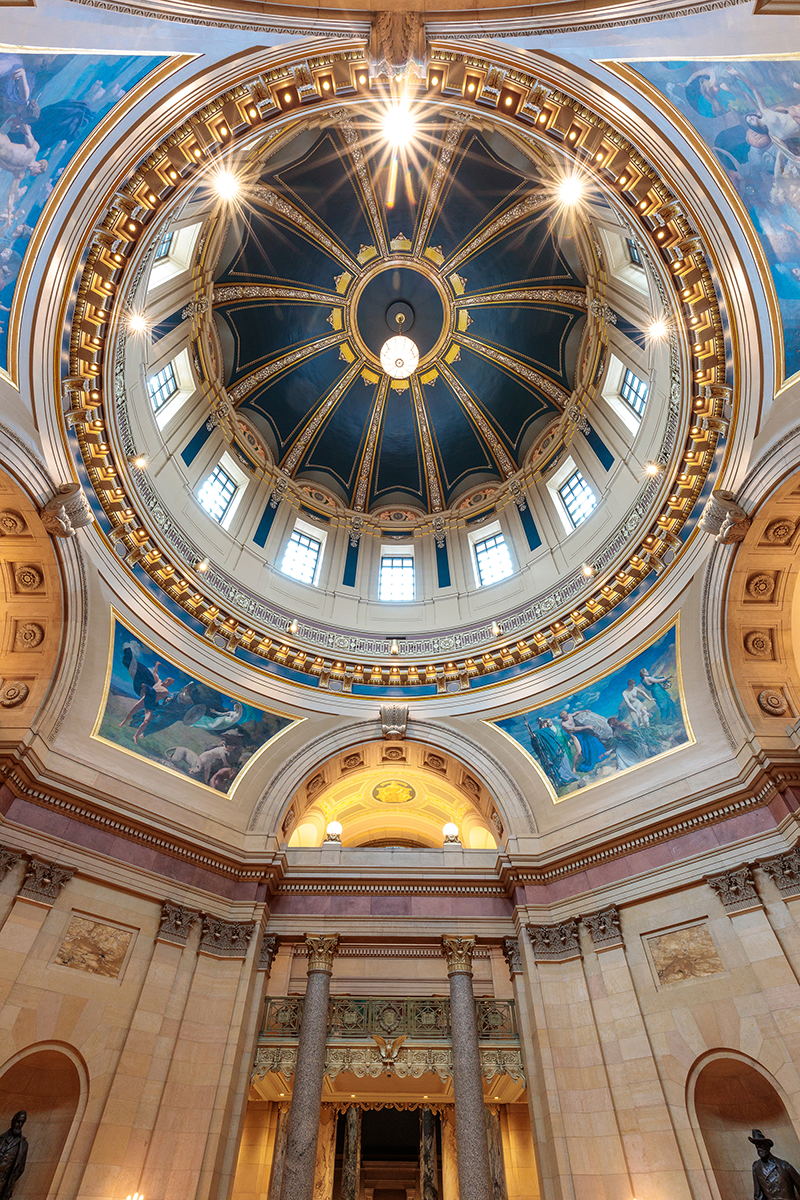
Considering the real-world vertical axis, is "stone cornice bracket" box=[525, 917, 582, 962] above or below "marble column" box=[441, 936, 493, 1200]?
above

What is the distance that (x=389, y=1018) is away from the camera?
14.1m

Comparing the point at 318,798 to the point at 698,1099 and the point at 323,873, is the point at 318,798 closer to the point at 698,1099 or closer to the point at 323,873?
the point at 323,873

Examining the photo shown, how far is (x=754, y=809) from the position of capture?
1284cm

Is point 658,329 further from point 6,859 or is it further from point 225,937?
point 6,859

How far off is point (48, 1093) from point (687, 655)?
15.7 meters

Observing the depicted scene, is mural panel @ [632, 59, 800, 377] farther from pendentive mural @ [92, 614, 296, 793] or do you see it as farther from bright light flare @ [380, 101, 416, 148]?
pendentive mural @ [92, 614, 296, 793]

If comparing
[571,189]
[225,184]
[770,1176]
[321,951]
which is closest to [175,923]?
[321,951]

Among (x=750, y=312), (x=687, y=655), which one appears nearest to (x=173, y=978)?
(x=687, y=655)

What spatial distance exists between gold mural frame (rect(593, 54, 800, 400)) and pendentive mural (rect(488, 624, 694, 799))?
21.1ft

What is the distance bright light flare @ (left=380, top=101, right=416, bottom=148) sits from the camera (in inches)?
748

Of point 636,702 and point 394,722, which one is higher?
point 394,722

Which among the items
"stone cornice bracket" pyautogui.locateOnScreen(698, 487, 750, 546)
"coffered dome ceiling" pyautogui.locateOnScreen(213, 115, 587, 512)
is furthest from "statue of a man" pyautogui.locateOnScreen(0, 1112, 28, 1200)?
"coffered dome ceiling" pyautogui.locateOnScreen(213, 115, 587, 512)

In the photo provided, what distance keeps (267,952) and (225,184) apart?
20.4m

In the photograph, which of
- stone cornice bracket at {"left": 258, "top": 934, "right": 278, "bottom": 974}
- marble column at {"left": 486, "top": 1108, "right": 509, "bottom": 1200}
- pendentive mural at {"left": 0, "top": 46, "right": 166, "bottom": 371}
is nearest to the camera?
pendentive mural at {"left": 0, "top": 46, "right": 166, "bottom": 371}
